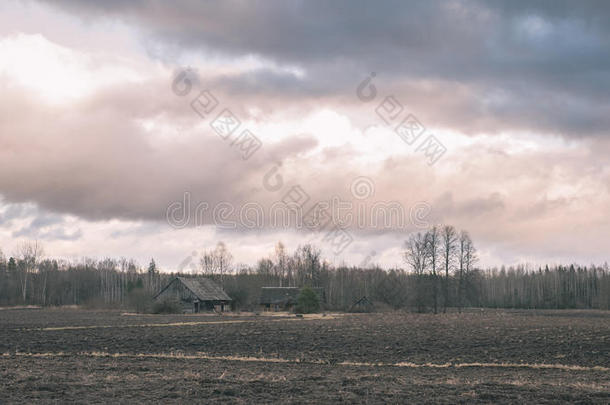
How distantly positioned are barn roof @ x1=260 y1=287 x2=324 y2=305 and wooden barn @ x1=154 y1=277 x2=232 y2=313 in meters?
10.3

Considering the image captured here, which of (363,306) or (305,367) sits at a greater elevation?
(305,367)

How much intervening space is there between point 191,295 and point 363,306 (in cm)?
2539

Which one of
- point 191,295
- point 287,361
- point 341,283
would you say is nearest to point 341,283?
point 341,283

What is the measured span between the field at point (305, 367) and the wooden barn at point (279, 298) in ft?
193

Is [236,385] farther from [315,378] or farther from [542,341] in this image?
[542,341]

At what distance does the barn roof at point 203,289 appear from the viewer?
296 feet

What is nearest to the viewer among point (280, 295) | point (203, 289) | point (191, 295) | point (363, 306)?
point (191, 295)

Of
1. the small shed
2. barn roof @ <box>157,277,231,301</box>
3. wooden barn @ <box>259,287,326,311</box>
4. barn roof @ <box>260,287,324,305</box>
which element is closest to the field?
barn roof @ <box>157,277,231,301</box>

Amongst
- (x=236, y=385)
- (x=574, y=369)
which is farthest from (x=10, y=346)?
(x=574, y=369)

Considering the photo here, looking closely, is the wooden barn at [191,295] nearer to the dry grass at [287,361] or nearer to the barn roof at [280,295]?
the barn roof at [280,295]

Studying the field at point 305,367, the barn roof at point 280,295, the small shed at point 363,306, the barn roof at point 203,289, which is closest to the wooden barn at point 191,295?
the barn roof at point 203,289

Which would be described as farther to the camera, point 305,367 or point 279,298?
point 279,298

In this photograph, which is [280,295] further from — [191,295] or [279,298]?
[191,295]

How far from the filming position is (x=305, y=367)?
24.3m
